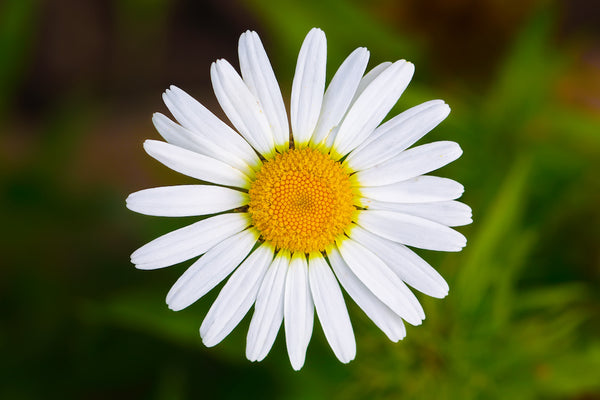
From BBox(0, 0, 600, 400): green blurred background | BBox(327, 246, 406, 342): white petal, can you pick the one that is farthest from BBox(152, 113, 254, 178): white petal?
BBox(0, 0, 600, 400): green blurred background

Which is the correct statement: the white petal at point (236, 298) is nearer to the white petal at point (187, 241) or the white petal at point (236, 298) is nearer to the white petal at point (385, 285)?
the white petal at point (187, 241)

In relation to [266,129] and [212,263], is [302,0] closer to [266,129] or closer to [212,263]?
[266,129]

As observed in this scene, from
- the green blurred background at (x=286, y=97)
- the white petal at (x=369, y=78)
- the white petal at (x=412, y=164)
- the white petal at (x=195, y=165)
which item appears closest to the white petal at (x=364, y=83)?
the white petal at (x=369, y=78)

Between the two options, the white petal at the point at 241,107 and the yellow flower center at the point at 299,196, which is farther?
the yellow flower center at the point at 299,196

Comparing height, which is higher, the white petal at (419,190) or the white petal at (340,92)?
the white petal at (340,92)

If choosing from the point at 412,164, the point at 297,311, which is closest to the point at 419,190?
the point at 412,164

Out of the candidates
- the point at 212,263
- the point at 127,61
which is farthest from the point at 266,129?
the point at 127,61

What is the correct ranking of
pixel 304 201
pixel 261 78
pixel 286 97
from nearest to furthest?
pixel 261 78
pixel 304 201
pixel 286 97

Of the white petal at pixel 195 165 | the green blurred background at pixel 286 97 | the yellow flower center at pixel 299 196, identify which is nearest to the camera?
the white petal at pixel 195 165

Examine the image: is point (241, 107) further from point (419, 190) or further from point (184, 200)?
point (419, 190)
